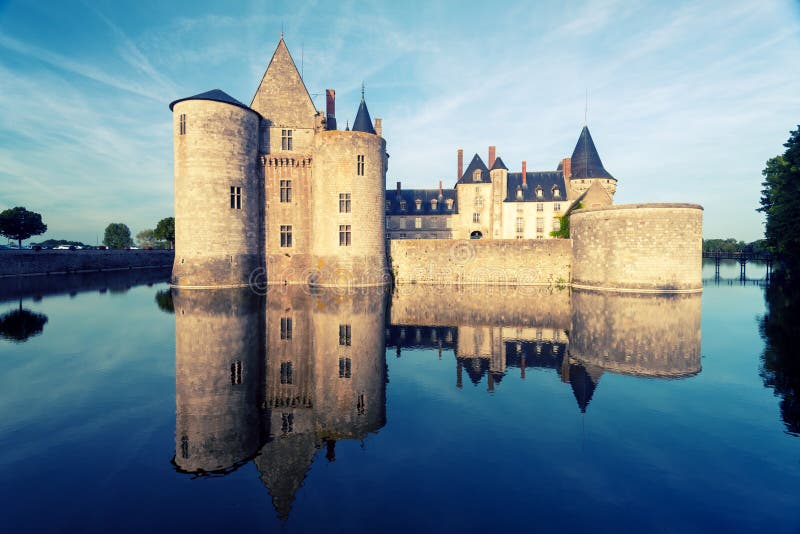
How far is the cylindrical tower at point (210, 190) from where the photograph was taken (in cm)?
2258

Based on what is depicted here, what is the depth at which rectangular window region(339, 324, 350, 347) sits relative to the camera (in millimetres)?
10898

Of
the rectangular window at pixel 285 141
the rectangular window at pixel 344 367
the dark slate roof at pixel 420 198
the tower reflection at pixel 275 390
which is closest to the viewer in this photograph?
the tower reflection at pixel 275 390

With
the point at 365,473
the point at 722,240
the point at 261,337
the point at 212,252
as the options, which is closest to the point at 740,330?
the point at 365,473

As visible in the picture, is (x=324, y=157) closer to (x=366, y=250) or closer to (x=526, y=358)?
(x=366, y=250)

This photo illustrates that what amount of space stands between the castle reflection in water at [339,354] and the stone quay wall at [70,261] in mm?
22820

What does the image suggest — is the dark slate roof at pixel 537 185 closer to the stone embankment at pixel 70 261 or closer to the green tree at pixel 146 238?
the stone embankment at pixel 70 261

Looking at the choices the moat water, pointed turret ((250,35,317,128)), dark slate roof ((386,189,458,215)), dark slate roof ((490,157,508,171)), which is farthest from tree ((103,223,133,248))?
the moat water

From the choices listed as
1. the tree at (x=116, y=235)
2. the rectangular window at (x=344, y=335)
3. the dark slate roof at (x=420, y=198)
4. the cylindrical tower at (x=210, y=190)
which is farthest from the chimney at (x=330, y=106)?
the tree at (x=116, y=235)

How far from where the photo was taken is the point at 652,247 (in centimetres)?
2300

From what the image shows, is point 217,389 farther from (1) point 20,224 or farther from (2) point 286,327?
(1) point 20,224

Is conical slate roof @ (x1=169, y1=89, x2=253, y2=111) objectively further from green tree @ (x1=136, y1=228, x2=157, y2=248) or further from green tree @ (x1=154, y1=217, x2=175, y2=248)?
green tree @ (x1=136, y1=228, x2=157, y2=248)

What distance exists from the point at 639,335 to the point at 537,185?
32.1 m

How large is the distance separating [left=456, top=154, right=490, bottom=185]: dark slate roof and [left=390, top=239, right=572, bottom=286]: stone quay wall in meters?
15.5

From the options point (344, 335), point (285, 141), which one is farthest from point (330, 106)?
point (344, 335)
